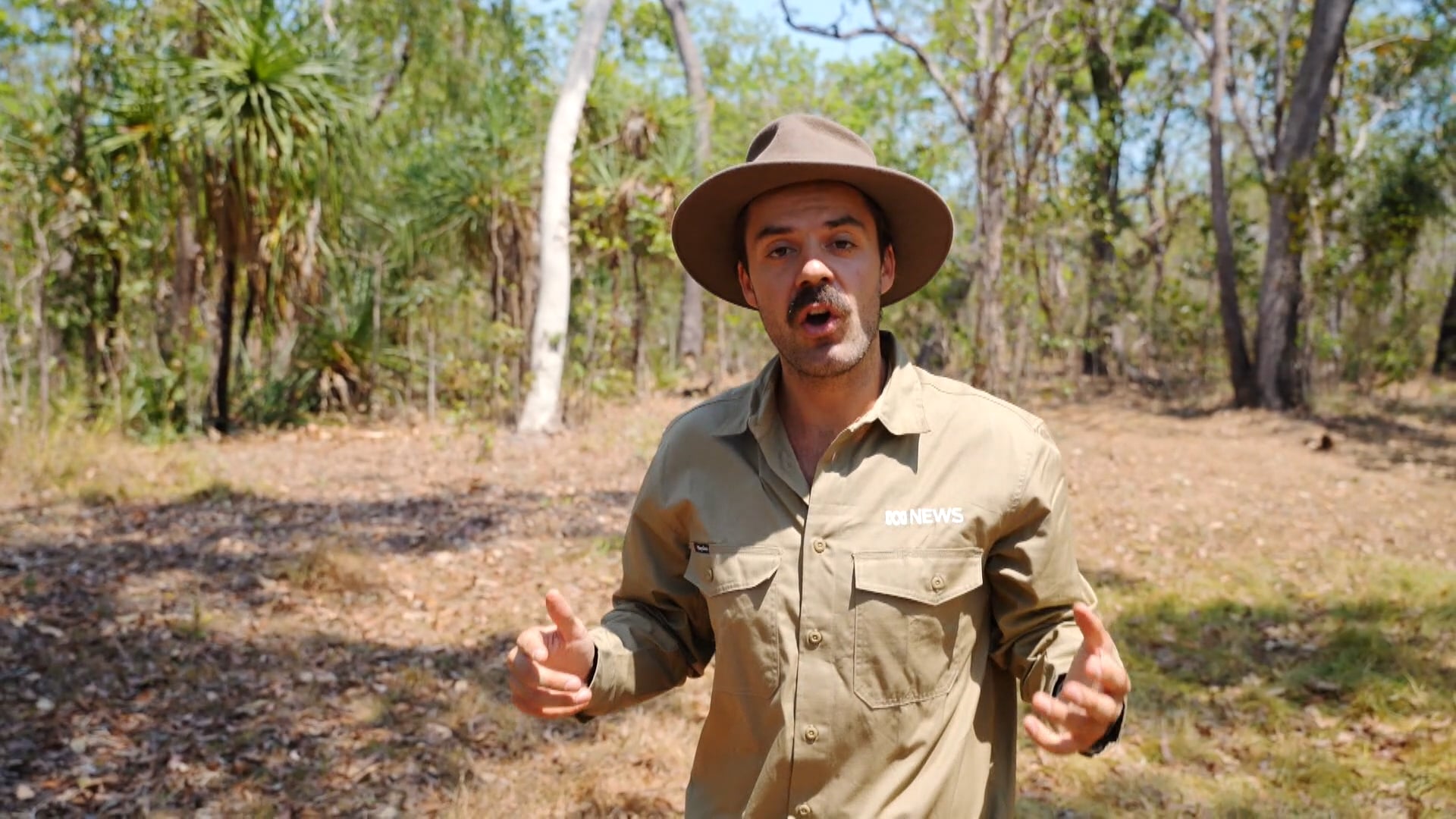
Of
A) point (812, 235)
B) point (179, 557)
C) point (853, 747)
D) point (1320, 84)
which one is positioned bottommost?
point (179, 557)

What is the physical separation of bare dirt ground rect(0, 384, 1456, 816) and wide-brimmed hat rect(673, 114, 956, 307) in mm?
2661

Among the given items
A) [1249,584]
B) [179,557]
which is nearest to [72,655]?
[179,557]

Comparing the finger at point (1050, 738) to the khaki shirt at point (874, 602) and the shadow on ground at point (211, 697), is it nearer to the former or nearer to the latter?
the khaki shirt at point (874, 602)

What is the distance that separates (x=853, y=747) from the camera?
179 centimetres

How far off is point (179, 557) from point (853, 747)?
603 centimetres

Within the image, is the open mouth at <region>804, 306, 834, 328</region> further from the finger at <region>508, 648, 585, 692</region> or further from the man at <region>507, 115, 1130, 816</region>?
the finger at <region>508, 648, 585, 692</region>

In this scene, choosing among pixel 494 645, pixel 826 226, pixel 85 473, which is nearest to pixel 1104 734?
pixel 826 226

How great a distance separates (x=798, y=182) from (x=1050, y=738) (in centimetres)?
101

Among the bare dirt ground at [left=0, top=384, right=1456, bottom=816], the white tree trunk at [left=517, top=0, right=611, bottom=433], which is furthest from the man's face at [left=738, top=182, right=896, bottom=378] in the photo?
the white tree trunk at [left=517, top=0, right=611, bottom=433]

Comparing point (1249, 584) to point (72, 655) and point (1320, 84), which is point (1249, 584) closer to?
point (72, 655)

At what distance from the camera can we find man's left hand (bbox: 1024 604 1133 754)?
1586mm

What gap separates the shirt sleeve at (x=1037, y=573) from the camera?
1827 millimetres

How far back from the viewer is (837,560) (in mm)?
1816

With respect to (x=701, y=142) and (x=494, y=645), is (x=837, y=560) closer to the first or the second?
(x=494, y=645)
